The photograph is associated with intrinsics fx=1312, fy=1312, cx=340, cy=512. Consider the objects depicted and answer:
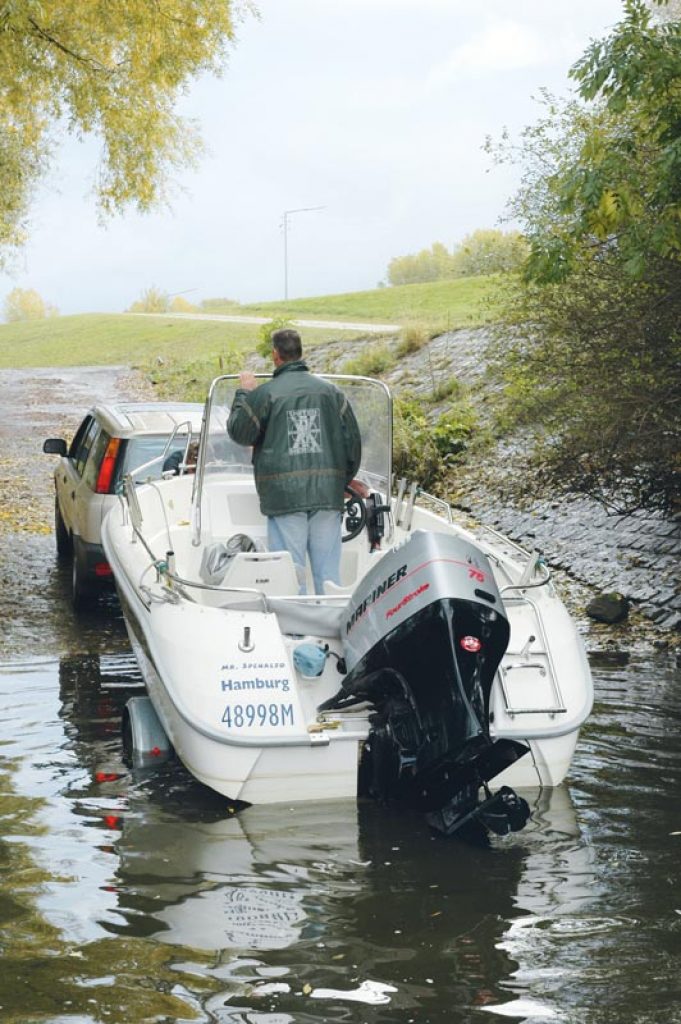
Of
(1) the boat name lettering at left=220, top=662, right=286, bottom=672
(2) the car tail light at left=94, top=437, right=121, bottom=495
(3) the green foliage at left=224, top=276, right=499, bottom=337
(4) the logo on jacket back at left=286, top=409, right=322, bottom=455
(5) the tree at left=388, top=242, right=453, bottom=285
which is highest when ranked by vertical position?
(5) the tree at left=388, top=242, right=453, bottom=285

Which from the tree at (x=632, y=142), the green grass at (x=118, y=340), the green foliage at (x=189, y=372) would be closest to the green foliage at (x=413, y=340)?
the green foliage at (x=189, y=372)

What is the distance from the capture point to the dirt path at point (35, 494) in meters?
10.6

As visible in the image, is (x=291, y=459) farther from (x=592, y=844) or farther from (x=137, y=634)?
(x=592, y=844)

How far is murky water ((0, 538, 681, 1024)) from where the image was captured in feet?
14.2

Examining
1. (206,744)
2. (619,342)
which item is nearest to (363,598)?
(206,744)

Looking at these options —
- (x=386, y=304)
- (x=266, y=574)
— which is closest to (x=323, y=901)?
(x=266, y=574)

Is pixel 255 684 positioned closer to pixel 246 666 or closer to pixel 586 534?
pixel 246 666

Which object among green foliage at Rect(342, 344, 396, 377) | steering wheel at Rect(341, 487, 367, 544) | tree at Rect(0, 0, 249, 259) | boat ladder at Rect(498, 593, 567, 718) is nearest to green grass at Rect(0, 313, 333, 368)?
green foliage at Rect(342, 344, 396, 377)

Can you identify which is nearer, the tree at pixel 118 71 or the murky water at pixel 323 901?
the murky water at pixel 323 901

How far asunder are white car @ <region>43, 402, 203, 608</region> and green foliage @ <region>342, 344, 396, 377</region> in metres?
12.3

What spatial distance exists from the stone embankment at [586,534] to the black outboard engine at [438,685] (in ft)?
17.4

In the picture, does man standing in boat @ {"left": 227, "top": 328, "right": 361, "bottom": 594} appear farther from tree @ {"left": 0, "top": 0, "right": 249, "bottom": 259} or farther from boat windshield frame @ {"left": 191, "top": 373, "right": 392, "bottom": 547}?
tree @ {"left": 0, "top": 0, "right": 249, "bottom": 259}

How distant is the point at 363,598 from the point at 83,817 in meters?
1.66

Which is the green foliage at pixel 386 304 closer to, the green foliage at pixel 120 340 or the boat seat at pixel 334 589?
the green foliage at pixel 120 340
